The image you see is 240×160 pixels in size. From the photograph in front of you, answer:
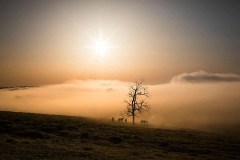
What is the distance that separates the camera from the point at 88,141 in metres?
48.5

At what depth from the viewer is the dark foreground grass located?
1505 inches

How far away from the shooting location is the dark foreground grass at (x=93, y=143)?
38219 millimetres

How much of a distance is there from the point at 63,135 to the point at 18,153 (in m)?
16.0

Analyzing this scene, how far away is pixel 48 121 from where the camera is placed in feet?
205

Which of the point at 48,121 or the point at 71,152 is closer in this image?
the point at 71,152

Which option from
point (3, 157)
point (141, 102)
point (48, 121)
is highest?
point (141, 102)

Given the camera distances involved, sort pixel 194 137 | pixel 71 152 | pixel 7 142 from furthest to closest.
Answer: pixel 194 137
pixel 7 142
pixel 71 152

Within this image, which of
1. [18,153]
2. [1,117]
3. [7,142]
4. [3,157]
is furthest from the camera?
[1,117]


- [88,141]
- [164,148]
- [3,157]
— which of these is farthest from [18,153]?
[164,148]

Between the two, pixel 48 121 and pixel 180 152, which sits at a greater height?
pixel 48 121

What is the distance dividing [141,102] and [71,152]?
177 ft

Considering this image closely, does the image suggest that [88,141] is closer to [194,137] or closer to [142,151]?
[142,151]

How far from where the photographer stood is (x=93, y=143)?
4731 centimetres

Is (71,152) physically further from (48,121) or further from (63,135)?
(48,121)
